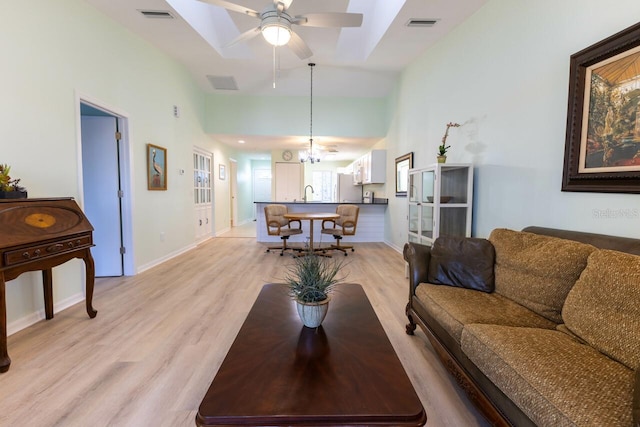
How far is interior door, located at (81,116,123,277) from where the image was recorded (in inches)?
144

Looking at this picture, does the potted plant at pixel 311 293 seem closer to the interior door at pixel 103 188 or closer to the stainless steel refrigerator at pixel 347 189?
the interior door at pixel 103 188

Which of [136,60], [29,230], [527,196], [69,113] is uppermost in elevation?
[136,60]

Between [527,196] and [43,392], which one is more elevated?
[527,196]

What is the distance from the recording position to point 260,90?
602cm

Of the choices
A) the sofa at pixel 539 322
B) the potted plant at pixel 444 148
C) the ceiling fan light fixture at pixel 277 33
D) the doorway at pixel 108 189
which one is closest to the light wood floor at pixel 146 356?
the sofa at pixel 539 322

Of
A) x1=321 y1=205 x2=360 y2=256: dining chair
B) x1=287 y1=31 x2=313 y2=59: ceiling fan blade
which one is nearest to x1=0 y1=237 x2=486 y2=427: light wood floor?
x1=321 y1=205 x2=360 y2=256: dining chair

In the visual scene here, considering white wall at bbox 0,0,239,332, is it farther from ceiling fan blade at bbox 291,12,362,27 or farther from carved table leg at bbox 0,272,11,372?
ceiling fan blade at bbox 291,12,362,27

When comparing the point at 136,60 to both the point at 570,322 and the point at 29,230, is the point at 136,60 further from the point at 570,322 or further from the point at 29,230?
the point at 570,322

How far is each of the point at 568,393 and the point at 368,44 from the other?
15.5 ft

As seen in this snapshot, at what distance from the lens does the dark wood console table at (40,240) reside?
179cm

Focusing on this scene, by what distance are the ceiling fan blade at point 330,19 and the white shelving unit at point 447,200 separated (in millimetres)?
1669

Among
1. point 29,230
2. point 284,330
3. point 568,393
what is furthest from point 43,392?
point 568,393

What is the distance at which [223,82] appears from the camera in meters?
5.61

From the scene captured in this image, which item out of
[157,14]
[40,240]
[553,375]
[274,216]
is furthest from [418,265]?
[157,14]
